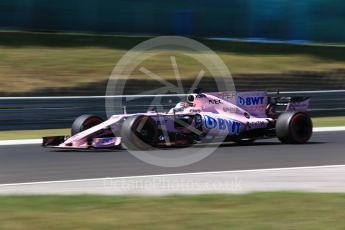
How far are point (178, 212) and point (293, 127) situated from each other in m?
6.99

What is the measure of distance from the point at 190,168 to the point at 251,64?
15.3 m

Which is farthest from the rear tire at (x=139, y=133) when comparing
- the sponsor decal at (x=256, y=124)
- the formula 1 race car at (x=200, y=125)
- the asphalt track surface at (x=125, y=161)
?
the sponsor decal at (x=256, y=124)

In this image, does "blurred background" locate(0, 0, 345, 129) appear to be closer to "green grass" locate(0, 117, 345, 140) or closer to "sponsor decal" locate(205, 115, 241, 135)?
"green grass" locate(0, 117, 345, 140)

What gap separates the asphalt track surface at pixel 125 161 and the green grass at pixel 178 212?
7.62 feet

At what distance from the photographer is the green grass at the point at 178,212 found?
589 cm

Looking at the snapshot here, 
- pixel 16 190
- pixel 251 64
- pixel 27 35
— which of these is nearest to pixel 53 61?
pixel 27 35

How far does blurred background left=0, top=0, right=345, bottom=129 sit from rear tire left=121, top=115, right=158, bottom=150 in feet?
26.3

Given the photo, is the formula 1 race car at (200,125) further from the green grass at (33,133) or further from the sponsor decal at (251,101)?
the green grass at (33,133)

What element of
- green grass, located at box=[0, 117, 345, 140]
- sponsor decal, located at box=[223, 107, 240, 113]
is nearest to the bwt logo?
sponsor decal, located at box=[223, 107, 240, 113]

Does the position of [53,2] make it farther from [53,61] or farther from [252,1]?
[252,1]

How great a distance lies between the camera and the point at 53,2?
23.8 metres

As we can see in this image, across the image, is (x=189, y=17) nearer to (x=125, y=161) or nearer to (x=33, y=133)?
(x=33, y=133)

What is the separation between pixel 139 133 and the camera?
11664 mm

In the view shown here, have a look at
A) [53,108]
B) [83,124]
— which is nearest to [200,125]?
[83,124]
